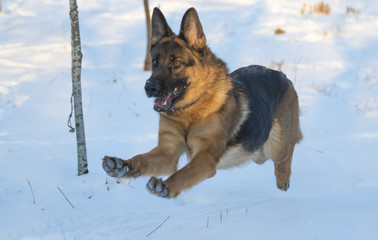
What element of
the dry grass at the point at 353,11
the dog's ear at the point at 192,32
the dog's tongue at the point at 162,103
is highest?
the dog's ear at the point at 192,32

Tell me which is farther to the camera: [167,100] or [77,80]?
[77,80]

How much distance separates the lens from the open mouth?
398cm

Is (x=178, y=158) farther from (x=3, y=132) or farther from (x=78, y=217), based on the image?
(x=3, y=132)

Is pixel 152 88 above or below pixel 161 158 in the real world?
above

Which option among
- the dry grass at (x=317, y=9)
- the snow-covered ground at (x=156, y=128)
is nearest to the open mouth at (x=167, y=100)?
the snow-covered ground at (x=156, y=128)

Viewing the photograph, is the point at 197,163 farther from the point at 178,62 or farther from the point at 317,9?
the point at 317,9

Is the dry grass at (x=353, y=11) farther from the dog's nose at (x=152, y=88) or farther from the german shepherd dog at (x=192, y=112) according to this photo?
the dog's nose at (x=152, y=88)

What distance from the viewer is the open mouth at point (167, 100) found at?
3.98 meters

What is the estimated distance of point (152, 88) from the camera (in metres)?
3.74

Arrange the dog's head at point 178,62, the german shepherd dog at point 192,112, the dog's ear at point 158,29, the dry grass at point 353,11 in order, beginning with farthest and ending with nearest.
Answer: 1. the dry grass at point 353,11
2. the dog's ear at point 158,29
3. the dog's head at point 178,62
4. the german shepherd dog at point 192,112

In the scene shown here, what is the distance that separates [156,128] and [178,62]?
383 centimetres

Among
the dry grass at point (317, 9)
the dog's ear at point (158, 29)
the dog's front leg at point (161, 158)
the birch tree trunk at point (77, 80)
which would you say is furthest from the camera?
the dry grass at point (317, 9)

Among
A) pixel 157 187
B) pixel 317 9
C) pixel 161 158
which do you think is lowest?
pixel 317 9

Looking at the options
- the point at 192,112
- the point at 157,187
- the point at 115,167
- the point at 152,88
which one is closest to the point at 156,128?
the point at 192,112
